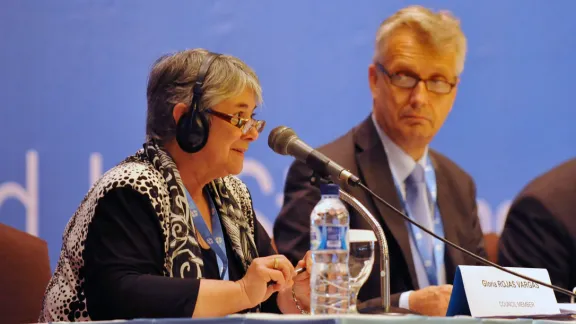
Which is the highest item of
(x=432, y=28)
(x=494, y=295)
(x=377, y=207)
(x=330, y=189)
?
(x=432, y=28)

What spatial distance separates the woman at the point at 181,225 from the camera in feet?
6.76

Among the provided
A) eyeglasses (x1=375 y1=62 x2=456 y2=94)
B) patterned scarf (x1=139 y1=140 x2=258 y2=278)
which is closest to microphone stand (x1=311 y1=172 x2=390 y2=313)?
patterned scarf (x1=139 y1=140 x2=258 y2=278)

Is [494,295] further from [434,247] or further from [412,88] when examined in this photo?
[412,88]

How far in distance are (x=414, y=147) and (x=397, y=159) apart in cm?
9

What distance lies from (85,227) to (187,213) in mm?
287

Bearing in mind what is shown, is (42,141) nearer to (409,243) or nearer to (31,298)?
(31,298)

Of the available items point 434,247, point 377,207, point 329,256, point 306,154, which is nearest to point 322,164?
point 306,154

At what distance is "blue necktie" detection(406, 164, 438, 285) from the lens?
10.1ft

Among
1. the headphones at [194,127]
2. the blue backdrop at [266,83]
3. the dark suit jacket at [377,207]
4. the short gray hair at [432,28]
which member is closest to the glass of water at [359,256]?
the headphones at [194,127]

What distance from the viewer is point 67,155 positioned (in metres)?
2.97

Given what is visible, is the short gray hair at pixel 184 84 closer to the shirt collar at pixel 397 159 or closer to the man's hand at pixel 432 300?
the man's hand at pixel 432 300

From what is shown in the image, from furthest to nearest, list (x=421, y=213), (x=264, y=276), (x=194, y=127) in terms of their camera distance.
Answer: (x=421, y=213) < (x=194, y=127) < (x=264, y=276)

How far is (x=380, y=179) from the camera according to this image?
3148mm

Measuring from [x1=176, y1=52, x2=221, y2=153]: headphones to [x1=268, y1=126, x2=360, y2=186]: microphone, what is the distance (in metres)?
0.40
